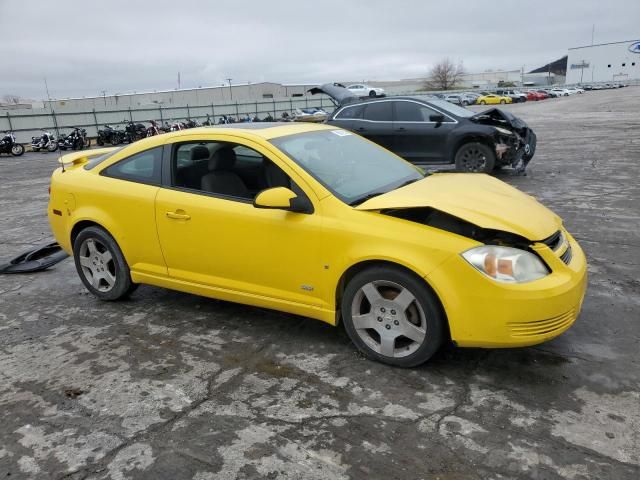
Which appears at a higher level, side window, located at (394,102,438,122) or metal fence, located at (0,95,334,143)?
side window, located at (394,102,438,122)

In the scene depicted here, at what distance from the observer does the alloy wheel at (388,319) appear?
3.32m

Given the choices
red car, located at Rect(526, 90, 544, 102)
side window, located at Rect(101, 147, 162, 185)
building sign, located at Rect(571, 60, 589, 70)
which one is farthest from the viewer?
building sign, located at Rect(571, 60, 589, 70)

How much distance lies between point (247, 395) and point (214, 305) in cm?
157

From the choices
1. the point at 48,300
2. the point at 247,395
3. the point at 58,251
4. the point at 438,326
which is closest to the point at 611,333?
the point at 438,326

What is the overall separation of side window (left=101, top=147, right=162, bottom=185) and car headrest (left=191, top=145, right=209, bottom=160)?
31 centimetres

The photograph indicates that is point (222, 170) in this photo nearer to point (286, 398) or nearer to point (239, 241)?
point (239, 241)

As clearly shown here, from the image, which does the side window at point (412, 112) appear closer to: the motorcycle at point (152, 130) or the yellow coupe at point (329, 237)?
the yellow coupe at point (329, 237)

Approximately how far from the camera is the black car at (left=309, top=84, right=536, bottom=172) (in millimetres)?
9930

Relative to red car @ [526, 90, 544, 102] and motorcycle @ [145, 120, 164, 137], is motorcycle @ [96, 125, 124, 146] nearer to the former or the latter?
motorcycle @ [145, 120, 164, 137]

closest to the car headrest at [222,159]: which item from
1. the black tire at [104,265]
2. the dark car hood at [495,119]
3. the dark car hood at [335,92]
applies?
the black tire at [104,265]

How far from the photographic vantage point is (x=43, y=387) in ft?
11.3

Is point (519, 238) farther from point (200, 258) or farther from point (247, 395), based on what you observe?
point (200, 258)

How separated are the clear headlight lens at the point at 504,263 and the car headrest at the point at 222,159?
2036mm

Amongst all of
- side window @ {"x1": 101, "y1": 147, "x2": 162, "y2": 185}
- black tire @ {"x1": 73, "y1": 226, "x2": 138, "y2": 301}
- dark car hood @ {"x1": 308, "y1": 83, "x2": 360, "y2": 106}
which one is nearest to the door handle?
side window @ {"x1": 101, "y1": 147, "x2": 162, "y2": 185}
